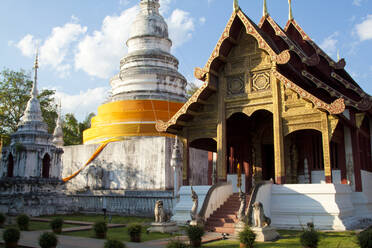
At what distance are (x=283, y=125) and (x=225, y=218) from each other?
3.95 metres

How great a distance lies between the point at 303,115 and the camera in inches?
546

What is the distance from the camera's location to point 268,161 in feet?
61.3

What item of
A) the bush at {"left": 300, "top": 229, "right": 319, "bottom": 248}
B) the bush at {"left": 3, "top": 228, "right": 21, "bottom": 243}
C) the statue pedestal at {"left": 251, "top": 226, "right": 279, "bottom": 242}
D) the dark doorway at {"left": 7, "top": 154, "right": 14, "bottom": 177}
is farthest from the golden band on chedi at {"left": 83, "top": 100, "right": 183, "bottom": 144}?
the bush at {"left": 300, "top": 229, "right": 319, "bottom": 248}

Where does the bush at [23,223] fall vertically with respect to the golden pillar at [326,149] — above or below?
below

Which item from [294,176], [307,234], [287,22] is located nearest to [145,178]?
[294,176]

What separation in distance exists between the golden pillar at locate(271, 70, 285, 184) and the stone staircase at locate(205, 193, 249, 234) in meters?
1.82

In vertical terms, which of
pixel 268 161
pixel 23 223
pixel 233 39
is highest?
pixel 233 39

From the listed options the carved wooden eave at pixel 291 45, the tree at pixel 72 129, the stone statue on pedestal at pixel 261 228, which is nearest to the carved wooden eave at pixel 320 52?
the carved wooden eave at pixel 291 45

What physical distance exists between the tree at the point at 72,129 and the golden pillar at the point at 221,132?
2616cm

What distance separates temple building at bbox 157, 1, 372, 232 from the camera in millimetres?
13266

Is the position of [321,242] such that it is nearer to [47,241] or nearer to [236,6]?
[47,241]

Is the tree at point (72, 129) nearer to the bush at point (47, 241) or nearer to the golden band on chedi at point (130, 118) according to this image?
the golden band on chedi at point (130, 118)

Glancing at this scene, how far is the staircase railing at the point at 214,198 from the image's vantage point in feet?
43.4

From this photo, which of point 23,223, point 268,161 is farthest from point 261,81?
point 23,223
